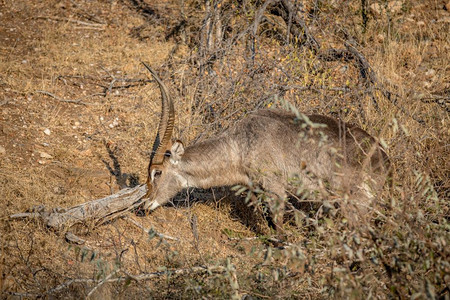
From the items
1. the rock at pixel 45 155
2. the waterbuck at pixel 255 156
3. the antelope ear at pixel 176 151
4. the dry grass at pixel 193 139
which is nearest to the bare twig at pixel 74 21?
the dry grass at pixel 193 139

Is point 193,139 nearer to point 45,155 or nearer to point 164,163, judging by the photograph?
point 164,163

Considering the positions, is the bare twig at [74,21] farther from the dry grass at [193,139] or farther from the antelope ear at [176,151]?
the antelope ear at [176,151]

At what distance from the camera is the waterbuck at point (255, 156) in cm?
550

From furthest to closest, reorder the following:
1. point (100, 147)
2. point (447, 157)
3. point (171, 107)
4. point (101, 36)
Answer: point (101, 36) < point (100, 147) < point (447, 157) < point (171, 107)

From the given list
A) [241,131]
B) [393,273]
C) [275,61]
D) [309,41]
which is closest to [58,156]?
[241,131]

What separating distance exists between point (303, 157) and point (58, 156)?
358 cm

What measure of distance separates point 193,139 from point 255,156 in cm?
175

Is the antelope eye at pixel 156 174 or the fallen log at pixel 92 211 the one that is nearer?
the fallen log at pixel 92 211

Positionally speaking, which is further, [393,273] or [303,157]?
[303,157]

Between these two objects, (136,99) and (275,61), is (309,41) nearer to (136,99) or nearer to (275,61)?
(275,61)

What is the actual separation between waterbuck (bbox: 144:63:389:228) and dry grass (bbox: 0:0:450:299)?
1.66ft

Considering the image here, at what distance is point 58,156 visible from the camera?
7000 mm

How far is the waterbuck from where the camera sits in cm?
550

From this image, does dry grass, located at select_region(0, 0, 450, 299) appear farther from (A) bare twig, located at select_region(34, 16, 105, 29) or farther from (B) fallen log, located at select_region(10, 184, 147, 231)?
(B) fallen log, located at select_region(10, 184, 147, 231)
